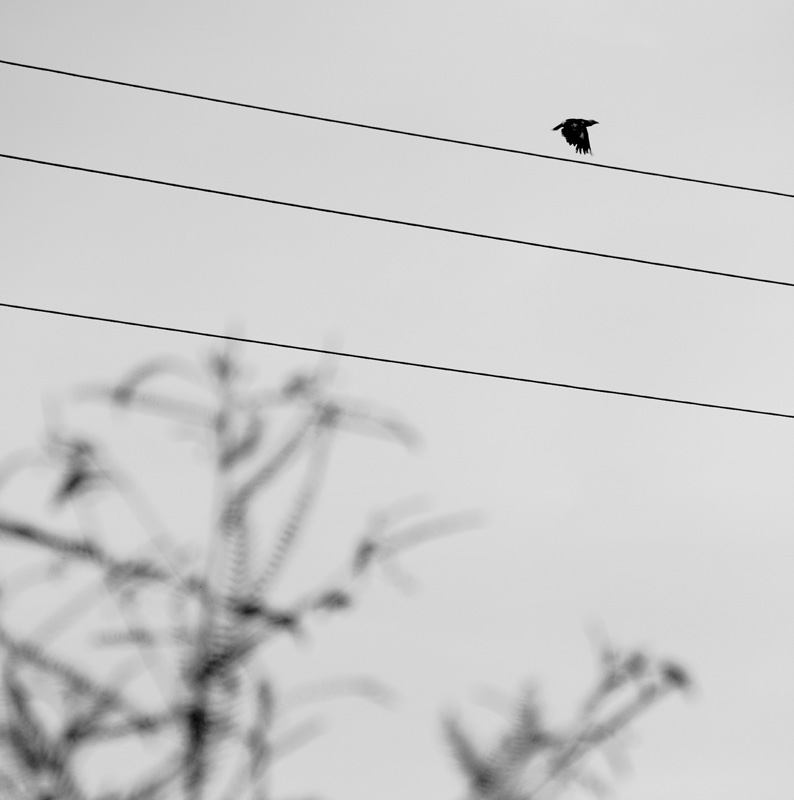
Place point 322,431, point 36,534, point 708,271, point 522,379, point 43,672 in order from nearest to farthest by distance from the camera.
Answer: point 43,672
point 36,534
point 322,431
point 522,379
point 708,271

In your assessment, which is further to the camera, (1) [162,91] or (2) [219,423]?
(1) [162,91]

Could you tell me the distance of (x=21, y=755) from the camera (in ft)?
6.54

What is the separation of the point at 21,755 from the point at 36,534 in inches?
13.3

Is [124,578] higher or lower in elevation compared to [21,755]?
higher

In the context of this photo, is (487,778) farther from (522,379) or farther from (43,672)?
(522,379)

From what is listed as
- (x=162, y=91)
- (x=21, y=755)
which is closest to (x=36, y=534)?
(x=21, y=755)

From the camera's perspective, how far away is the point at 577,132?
1085cm

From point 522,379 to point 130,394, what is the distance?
6.78 meters

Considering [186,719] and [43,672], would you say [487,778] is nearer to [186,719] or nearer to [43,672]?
[186,719]

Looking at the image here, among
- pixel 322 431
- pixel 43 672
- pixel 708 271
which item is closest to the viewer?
pixel 43 672

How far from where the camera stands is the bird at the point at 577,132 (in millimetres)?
10633

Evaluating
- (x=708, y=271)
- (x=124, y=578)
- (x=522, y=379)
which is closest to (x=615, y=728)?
(x=124, y=578)

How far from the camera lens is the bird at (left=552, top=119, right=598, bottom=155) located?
34.9ft

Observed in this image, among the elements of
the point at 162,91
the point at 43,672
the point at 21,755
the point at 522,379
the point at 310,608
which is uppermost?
the point at 162,91
